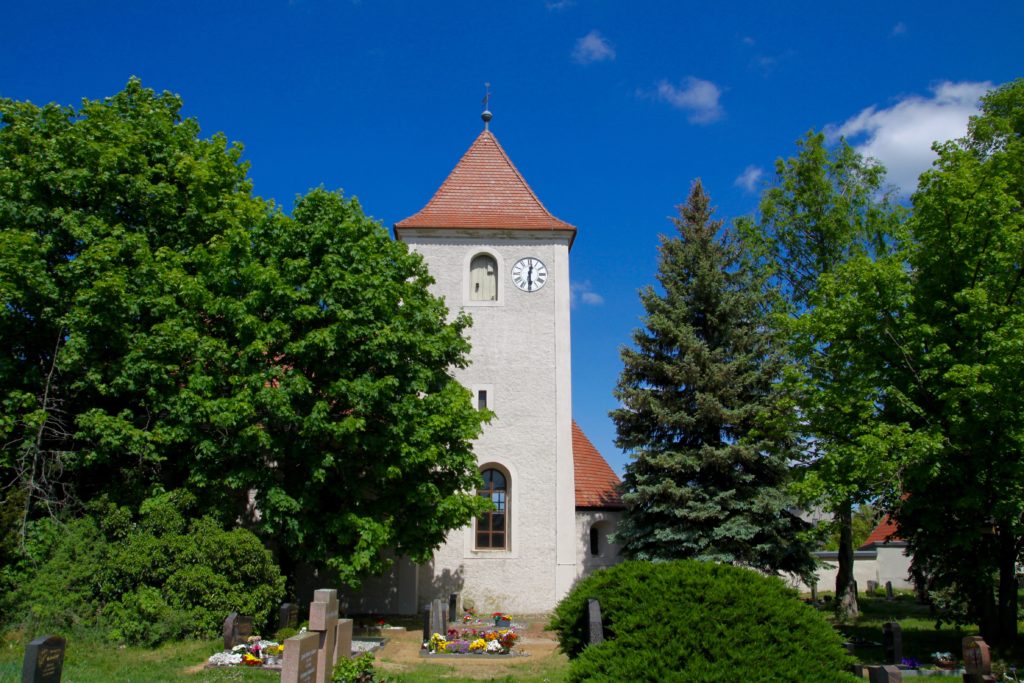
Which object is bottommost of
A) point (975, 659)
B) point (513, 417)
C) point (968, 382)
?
point (975, 659)

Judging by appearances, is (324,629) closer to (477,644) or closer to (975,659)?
(477,644)

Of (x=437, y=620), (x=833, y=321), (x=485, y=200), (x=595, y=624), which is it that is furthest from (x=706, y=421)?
(x=595, y=624)

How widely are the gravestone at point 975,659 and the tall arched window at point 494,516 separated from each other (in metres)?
11.6

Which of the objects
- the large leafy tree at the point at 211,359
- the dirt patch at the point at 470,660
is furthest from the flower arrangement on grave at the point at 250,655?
the large leafy tree at the point at 211,359

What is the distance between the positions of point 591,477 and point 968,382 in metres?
12.1

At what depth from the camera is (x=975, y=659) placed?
Answer: 40.0ft

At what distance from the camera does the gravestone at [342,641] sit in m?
11.5

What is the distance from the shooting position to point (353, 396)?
1555 cm

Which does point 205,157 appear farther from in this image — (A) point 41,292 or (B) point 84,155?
(A) point 41,292

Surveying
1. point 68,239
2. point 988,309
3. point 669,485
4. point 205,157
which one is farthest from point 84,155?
point 988,309

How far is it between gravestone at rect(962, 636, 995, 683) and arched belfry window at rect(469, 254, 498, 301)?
14.4 metres

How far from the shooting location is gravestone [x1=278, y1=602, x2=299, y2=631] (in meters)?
15.6

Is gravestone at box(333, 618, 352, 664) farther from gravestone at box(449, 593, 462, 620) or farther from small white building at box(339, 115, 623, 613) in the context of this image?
small white building at box(339, 115, 623, 613)

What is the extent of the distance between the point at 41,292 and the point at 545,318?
12530 mm
